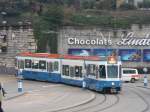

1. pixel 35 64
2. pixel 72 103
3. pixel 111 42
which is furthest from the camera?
pixel 111 42

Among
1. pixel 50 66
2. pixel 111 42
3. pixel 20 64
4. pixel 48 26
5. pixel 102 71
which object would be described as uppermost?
pixel 48 26

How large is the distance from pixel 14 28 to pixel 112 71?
105ft

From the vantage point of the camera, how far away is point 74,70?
48844mm

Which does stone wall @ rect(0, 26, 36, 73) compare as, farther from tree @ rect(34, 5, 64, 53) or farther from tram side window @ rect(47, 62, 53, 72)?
tram side window @ rect(47, 62, 53, 72)

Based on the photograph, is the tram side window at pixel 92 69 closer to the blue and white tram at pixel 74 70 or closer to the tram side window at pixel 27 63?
the blue and white tram at pixel 74 70

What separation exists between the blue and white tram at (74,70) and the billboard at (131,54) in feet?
69.6

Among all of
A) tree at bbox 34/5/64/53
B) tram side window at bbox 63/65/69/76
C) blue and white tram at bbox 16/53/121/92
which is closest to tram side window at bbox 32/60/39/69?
blue and white tram at bbox 16/53/121/92

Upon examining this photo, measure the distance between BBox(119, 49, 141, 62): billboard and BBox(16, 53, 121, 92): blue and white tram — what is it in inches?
835

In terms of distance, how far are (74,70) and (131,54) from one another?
31.7 metres

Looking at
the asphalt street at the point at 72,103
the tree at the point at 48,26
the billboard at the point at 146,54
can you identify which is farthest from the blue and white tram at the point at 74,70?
the billboard at the point at 146,54

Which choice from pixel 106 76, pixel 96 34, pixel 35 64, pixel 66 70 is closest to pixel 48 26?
pixel 96 34

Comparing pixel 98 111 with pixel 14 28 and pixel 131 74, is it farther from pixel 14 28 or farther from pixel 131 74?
pixel 14 28

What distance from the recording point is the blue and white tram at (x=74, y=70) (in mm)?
43000

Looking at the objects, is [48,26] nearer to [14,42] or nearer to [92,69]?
[14,42]
